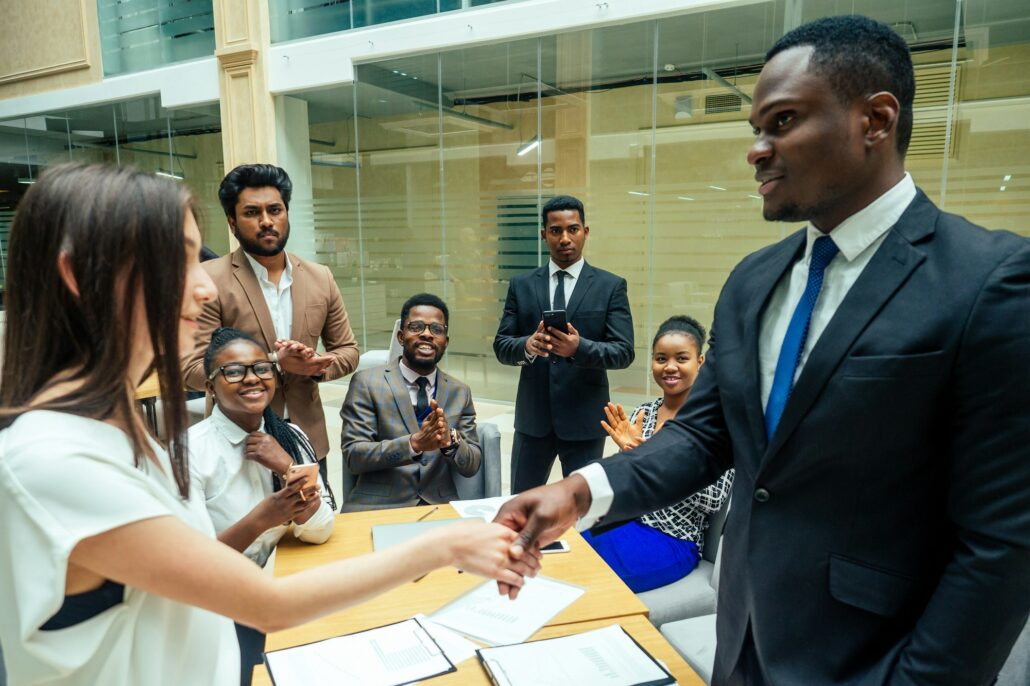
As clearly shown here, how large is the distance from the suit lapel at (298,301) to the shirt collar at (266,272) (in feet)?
0.06

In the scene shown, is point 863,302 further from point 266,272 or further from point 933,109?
point 933,109

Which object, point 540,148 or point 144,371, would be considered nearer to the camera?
point 144,371

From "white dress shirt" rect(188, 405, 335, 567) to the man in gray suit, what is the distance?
554 millimetres

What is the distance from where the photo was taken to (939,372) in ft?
3.15

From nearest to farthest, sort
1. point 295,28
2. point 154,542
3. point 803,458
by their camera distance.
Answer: point 154,542 → point 803,458 → point 295,28

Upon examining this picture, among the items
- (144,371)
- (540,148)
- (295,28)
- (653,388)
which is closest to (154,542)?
(144,371)

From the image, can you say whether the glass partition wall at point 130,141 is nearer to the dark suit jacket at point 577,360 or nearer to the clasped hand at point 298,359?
the dark suit jacket at point 577,360

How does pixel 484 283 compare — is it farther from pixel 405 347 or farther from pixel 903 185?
pixel 903 185

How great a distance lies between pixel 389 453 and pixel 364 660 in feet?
4.29

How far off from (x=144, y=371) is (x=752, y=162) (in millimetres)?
1069

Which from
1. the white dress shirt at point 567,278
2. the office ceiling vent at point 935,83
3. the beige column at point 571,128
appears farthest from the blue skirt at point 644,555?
the beige column at point 571,128

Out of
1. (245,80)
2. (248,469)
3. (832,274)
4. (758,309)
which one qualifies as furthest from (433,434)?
(245,80)

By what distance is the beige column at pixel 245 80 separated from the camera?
24.8ft

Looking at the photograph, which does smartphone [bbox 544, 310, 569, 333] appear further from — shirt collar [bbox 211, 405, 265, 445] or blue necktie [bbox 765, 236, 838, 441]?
blue necktie [bbox 765, 236, 838, 441]
